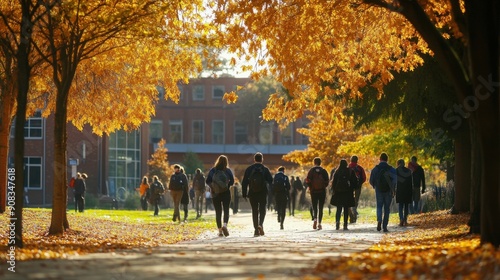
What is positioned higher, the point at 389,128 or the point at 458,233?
the point at 389,128

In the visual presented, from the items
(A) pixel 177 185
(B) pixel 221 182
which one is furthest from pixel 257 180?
(A) pixel 177 185

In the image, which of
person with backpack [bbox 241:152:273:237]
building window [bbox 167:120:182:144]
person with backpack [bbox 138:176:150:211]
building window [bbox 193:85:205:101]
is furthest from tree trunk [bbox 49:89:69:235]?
building window [bbox 193:85:205:101]

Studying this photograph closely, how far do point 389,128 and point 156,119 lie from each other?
62725 mm

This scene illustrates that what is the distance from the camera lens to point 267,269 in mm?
12867

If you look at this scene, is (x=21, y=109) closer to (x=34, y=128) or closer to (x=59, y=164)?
(x=59, y=164)

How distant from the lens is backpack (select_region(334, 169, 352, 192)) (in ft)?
90.0

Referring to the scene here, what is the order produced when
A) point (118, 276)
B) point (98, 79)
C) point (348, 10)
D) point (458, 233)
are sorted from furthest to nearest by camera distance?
point (98, 79) → point (348, 10) → point (458, 233) → point (118, 276)

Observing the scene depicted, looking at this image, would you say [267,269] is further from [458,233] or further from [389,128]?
[389,128]

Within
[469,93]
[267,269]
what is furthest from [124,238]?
[267,269]

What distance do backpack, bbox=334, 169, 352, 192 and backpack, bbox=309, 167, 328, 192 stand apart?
34.6 inches

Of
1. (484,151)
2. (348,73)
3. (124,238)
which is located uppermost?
(348,73)

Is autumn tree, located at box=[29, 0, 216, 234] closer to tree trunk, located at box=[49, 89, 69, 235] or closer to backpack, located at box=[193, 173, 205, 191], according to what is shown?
tree trunk, located at box=[49, 89, 69, 235]

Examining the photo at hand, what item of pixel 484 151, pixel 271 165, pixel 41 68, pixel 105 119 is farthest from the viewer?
pixel 271 165

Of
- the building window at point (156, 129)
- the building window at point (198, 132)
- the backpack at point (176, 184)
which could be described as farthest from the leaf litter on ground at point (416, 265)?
the building window at point (198, 132)
